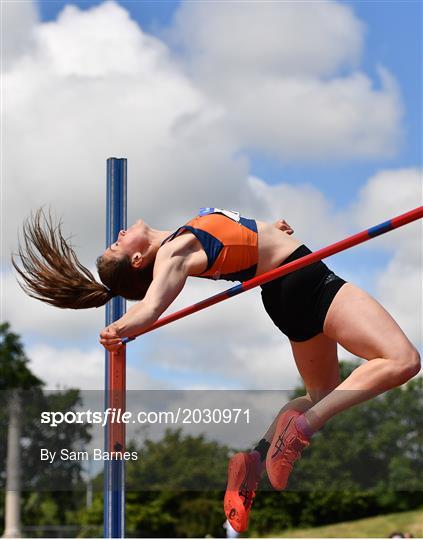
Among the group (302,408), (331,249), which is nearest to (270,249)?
(331,249)

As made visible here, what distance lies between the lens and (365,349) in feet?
14.9

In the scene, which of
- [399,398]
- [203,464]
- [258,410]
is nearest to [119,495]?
[258,410]

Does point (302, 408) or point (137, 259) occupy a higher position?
point (137, 259)

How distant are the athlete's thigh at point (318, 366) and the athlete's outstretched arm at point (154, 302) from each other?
729mm

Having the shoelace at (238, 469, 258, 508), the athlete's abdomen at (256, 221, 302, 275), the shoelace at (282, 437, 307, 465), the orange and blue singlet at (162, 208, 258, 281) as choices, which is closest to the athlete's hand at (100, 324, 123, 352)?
the orange and blue singlet at (162, 208, 258, 281)

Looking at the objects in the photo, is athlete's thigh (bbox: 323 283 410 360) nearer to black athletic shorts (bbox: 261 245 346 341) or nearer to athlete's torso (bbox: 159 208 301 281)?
black athletic shorts (bbox: 261 245 346 341)

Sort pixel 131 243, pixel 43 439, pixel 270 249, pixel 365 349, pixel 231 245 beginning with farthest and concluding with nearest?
pixel 43 439 → pixel 131 243 → pixel 270 249 → pixel 231 245 → pixel 365 349

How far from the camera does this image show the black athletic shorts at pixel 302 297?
4.74 metres

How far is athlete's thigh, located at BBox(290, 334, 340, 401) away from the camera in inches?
195

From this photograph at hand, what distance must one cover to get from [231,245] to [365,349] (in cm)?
74

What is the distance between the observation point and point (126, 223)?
6.08 meters

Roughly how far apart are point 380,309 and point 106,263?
52.3 inches

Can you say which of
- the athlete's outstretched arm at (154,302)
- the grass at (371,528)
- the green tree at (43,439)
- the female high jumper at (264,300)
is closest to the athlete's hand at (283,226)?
the female high jumper at (264,300)

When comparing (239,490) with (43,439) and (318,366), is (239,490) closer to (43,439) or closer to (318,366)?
(318,366)
